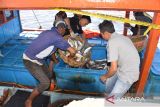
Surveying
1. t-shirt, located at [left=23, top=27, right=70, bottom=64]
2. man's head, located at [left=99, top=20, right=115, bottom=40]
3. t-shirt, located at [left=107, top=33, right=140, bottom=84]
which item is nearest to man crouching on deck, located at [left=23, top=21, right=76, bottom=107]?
t-shirt, located at [left=23, top=27, right=70, bottom=64]

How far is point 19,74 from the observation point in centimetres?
527

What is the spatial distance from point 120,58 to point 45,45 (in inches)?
48.7

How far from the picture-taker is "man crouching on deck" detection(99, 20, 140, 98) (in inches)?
142

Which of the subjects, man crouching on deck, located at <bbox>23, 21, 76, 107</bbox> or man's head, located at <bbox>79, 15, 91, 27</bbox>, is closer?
man crouching on deck, located at <bbox>23, 21, 76, 107</bbox>

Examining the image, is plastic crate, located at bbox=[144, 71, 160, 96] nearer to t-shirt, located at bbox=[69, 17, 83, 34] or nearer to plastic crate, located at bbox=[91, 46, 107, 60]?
plastic crate, located at bbox=[91, 46, 107, 60]

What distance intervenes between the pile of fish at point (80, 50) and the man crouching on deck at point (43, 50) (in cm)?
43

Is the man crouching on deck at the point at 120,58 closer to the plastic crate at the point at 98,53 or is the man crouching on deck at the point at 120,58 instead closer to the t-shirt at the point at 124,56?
the t-shirt at the point at 124,56

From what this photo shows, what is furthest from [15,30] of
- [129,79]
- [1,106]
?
[129,79]

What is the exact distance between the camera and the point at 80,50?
4.81m

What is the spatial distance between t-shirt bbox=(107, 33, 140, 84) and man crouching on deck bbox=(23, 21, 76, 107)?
82 cm

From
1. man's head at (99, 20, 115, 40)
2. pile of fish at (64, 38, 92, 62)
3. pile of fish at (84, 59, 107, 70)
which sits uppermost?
man's head at (99, 20, 115, 40)

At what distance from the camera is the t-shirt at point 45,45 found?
3976mm

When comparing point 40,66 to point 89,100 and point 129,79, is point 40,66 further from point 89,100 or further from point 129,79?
point 89,100

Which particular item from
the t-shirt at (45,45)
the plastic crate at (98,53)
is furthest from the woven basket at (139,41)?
the t-shirt at (45,45)
